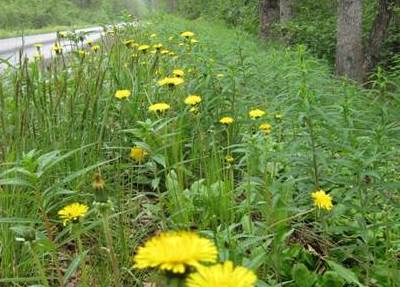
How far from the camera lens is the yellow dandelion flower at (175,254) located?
2.24ft

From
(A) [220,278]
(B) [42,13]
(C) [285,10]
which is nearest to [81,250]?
(A) [220,278]

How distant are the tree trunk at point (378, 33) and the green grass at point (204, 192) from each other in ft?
18.9

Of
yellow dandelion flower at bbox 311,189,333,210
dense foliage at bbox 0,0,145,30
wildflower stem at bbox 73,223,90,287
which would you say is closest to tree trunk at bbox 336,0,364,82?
yellow dandelion flower at bbox 311,189,333,210

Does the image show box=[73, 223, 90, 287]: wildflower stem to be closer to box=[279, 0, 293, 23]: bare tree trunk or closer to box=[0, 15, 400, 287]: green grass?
box=[0, 15, 400, 287]: green grass

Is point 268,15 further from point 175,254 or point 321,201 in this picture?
point 175,254

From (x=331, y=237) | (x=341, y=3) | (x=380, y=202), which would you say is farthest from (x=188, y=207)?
(x=341, y=3)

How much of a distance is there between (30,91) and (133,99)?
0.66 meters

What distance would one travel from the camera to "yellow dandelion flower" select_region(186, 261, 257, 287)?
0.64m

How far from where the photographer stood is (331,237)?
203 centimetres

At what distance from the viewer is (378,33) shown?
8.35m

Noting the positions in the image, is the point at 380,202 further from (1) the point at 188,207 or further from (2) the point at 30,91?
(2) the point at 30,91

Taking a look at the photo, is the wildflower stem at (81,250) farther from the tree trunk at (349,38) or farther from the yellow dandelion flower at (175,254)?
the tree trunk at (349,38)

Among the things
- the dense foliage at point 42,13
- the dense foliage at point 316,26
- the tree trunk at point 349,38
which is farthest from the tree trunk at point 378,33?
the dense foliage at point 42,13

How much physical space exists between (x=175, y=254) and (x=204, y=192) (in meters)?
1.33
